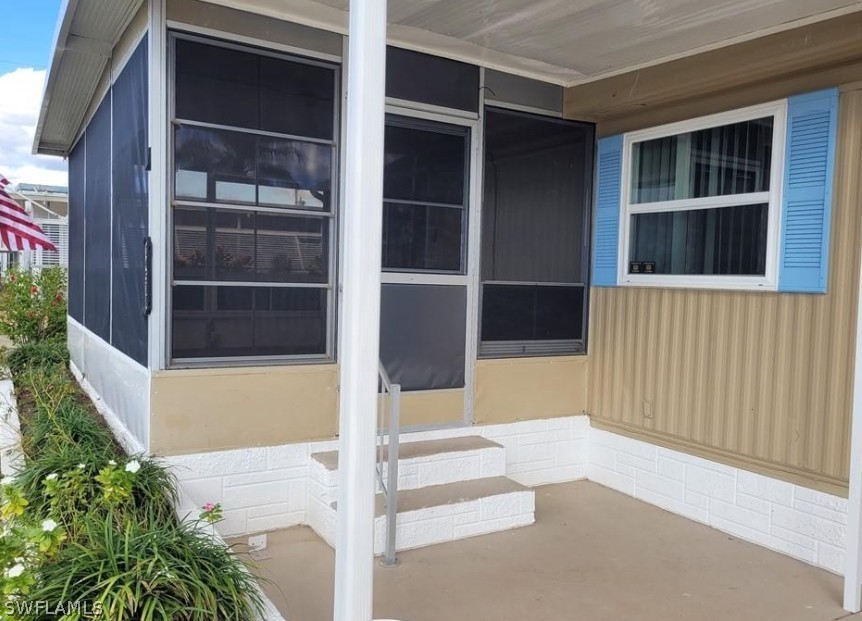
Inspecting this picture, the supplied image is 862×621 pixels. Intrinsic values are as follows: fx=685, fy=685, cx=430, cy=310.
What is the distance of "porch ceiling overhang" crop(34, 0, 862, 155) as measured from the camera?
11.1 ft

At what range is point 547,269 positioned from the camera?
15.6 feet

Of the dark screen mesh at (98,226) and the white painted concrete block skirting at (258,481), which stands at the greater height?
the dark screen mesh at (98,226)

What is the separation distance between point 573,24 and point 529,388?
2.31m

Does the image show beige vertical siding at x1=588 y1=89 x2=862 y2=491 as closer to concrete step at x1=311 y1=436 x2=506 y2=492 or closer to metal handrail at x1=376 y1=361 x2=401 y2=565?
concrete step at x1=311 y1=436 x2=506 y2=492

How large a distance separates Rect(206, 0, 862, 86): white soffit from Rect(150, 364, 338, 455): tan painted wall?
1929 mm

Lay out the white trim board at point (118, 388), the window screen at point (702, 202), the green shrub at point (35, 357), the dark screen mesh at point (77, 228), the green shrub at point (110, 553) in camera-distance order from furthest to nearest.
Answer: the green shrub at point (35, 357), the dark screen mesh at point (77, 228), the window screen at point (702, 202), the white trim board at point (118, 388), the green shrub at point (110, 553)

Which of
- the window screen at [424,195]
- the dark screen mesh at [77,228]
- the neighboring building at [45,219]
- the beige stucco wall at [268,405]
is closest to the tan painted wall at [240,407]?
the beige stucco wall at [268,405]

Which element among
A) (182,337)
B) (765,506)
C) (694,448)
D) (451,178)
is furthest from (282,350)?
(765,506)

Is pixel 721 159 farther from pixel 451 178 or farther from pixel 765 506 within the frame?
pixel 765 506

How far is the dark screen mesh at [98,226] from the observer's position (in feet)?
16.5

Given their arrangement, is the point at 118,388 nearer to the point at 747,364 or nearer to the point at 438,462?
the point at 438,462

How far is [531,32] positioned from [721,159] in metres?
1.37

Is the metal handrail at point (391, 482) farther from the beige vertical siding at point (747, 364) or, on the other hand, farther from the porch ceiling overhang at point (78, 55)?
the porch ceiling overhang at point (78, 55)

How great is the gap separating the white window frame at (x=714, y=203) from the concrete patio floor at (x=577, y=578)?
148cm
